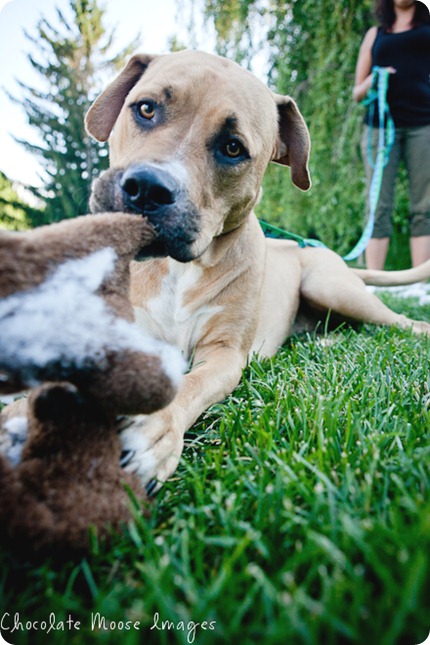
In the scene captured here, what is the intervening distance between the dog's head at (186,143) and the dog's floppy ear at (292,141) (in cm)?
2

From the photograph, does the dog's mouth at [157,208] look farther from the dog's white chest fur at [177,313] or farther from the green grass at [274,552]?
the green grass at [274,552]

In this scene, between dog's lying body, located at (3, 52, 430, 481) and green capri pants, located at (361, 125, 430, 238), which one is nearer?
dog's lying body, located at (3, 52, 430, 481)

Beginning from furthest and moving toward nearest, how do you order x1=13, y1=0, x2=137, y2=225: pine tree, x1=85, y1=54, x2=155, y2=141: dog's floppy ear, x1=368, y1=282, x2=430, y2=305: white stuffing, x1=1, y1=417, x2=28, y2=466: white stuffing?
x1=13, y1=0, x2=137, y2=225: pine tree
x1=368, y1=282, x2=430, y2=305: white stuffing
x1=85, y1=54, x2=155, y2=141: dog's floppy ear
x1=1, y1=417, x2=28, y2=466: white stuffing

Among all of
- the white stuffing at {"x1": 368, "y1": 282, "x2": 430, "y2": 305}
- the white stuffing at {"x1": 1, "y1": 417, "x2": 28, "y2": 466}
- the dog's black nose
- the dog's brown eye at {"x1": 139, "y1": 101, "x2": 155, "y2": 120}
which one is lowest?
the white stuffing at {"x1": 368, "y1": 282, "x2": 430, "y2": 305}

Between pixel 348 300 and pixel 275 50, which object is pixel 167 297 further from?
pixel 275 50

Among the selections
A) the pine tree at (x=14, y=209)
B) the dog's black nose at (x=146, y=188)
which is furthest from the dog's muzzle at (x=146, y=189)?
the pine tree at (x=14, y=209)

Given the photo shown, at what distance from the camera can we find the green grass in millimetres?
611

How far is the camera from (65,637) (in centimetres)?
66

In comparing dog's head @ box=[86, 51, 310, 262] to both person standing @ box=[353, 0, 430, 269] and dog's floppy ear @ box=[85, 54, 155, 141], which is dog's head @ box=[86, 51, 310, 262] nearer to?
dog's floppy ear @ box=[85, 54, 155, 141]

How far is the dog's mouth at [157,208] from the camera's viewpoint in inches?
59.0

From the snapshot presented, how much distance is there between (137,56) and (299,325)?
194 centimetres

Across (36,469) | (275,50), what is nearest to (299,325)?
(36,469)

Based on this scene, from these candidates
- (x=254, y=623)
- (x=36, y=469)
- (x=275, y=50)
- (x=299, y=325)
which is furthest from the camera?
(x=275, y=50)

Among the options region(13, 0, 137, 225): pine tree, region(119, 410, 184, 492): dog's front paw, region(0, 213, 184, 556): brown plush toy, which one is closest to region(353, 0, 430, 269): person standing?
region(119, 410, 184, 492): dog's front paw
